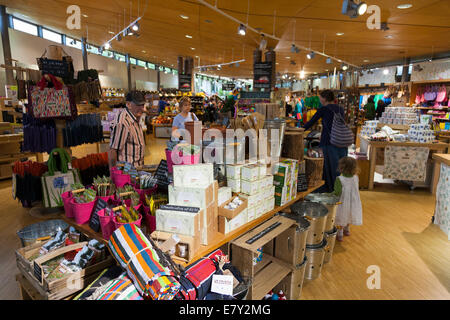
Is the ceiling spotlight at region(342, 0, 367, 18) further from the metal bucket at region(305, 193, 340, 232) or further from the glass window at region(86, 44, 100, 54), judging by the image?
the glass window at region(86, 44, 100, 54)

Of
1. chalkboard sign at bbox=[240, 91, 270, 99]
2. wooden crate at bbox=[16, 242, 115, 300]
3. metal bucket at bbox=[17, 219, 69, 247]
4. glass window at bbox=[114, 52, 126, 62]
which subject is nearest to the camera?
wooden crate at bbox=[16, 242, 115, 300]

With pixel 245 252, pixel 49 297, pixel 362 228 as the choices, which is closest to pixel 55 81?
pixel 49 297

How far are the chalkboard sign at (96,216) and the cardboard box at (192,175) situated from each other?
21.0 inches

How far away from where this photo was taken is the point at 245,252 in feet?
6.18

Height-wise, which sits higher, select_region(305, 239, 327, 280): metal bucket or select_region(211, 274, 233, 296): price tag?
select_region(211, 274, 233, 296): price tag

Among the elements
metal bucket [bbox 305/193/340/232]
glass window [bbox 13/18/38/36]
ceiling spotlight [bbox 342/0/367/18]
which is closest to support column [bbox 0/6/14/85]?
glass window [bbox 13/18/38/36]

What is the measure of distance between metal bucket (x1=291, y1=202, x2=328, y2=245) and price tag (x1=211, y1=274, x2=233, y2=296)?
1.26 meters

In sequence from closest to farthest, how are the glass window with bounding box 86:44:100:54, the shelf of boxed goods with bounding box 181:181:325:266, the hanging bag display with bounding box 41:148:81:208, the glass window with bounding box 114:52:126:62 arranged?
the shelf of boxed goods with bounding box 181:181:325:266, the hanging bag display with bounding box 41:148:81:208, the glass window with bounding box 86:44:100:54, the glass window with bounding box 114:52:126:62

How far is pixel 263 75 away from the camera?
317 inches

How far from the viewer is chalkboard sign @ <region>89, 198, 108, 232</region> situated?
1835 millimetres

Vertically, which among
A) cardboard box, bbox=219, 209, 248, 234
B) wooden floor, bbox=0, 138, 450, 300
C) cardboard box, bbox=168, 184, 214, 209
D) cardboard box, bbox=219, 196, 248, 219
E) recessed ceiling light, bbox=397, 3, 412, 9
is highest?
recessed ceiling light, bbox=397, 3, 412, 9

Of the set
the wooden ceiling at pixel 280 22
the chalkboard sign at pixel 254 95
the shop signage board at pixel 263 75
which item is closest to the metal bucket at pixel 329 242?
the wooden ceiling at pixel 280 22
